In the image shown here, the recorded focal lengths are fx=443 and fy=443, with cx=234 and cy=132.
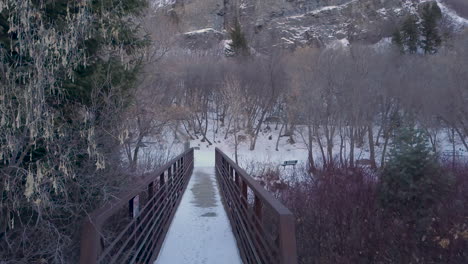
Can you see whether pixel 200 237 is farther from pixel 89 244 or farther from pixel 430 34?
pixel 430 34

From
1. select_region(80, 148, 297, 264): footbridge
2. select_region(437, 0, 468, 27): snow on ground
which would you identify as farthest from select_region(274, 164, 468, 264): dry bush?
select_region(437, 0, 468, 27): snow on ground

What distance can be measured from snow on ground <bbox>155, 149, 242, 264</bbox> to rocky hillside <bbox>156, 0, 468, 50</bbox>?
68.0m

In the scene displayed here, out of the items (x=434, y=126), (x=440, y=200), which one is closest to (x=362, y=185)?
(x=440, y=200)

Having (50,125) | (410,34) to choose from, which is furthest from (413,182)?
(410,34)

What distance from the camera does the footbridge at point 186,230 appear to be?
3.04m

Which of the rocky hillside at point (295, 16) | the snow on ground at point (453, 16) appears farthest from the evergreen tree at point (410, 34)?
the snow on ground at point (453, 16)

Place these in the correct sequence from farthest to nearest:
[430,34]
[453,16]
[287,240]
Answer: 1. [453,16]
2. [430,34]
3. [287,240]

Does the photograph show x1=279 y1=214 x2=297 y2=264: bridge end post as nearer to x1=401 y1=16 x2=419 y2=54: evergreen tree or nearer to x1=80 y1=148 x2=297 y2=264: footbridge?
x1=80 y1=148 x2=297 y2=264: footbridge

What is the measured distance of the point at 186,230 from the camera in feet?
25.2

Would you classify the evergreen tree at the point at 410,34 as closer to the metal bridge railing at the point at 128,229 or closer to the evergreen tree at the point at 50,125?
the metal bridge railing at the point at 128,229

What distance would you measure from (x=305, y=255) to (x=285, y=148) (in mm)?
32047

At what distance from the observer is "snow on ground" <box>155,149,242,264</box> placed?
6086 millimetres

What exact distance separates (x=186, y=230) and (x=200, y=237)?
57 centimetres

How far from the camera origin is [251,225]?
201 inches
